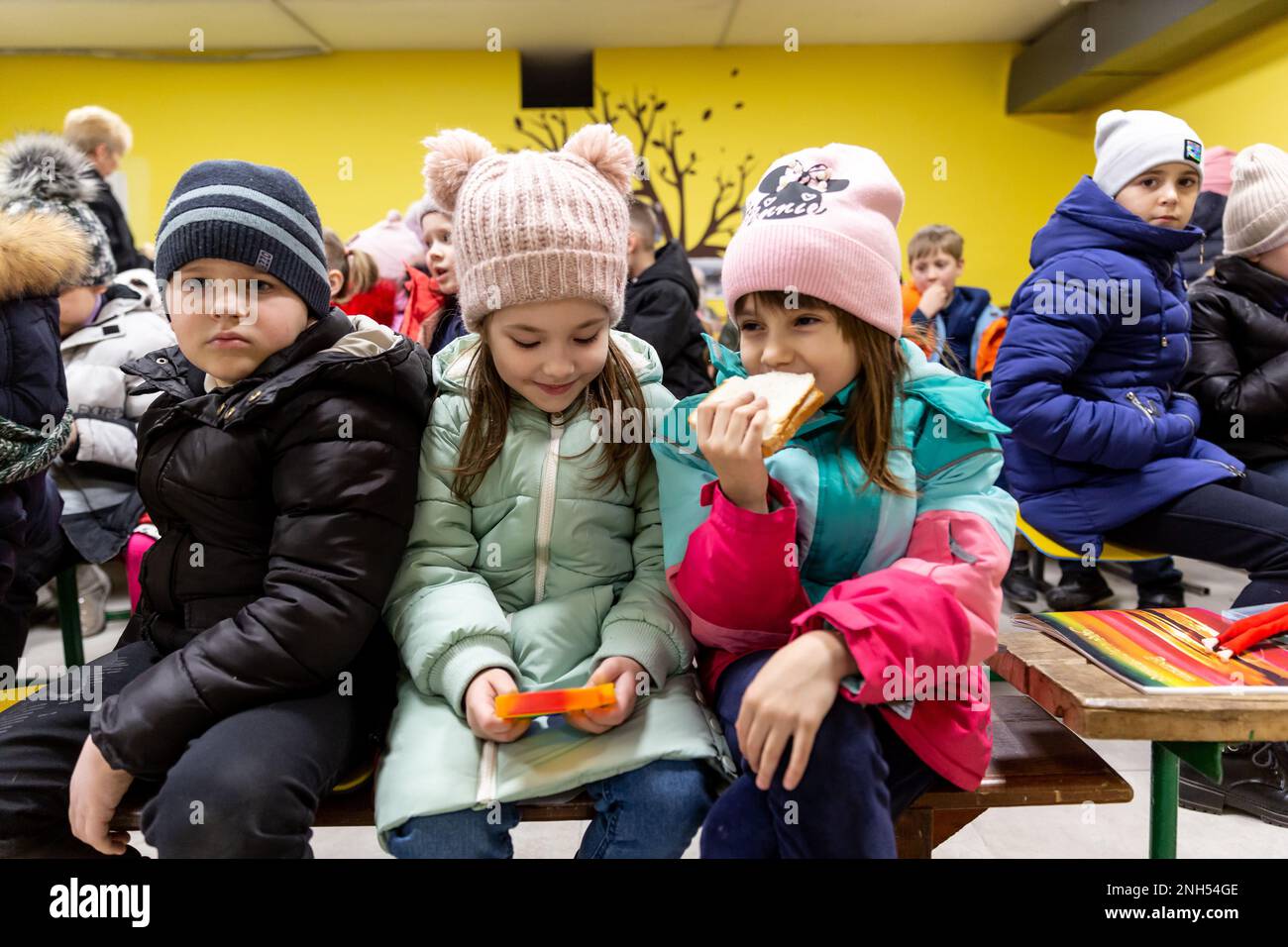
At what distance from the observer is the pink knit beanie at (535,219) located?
4.28 ft

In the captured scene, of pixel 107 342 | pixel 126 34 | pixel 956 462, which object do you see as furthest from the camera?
pixel 126 34

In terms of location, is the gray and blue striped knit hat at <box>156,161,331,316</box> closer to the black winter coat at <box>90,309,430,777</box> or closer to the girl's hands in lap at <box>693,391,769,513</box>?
→ the black winter coat at <box>90,309,430,777</box>

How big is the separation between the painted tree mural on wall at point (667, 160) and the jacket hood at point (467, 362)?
5887 millimetres

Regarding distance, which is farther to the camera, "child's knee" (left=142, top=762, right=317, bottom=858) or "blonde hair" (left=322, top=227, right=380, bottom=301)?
"blonde hair" (left=322, top=227, right=380, bottom=301)

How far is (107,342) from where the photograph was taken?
2.79 metres

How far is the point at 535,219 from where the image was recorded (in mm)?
1305

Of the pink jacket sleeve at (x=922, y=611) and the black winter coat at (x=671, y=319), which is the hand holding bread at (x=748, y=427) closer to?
the pink jacket sleeve at (x=922, y=611)

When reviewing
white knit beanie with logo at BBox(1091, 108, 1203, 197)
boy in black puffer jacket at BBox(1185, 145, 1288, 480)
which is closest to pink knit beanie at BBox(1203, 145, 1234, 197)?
boy in black puffer jacket at BBox(1185, 145, 1288, 480)

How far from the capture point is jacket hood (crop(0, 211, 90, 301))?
6.32 feet

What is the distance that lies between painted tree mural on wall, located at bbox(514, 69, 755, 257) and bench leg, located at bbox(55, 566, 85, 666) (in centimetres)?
551

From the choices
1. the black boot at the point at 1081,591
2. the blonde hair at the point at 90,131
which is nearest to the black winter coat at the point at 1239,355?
the black boot at the point at 1081,591
